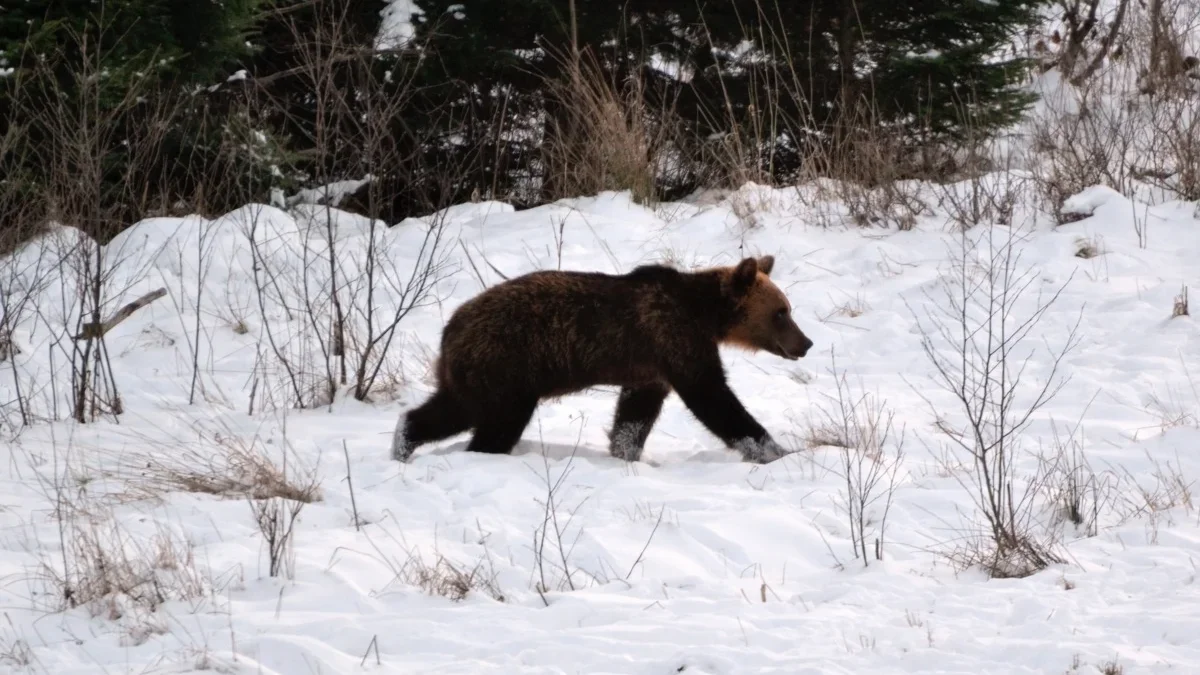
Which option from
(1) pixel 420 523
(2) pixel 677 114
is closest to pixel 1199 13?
(2) pixel 677 114

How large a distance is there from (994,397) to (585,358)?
9.68 ft

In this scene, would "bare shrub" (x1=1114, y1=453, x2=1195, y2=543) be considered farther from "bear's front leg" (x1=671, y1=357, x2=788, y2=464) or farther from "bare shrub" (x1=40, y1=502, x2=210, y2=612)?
"bare shrub" (x1=40, y1=502, x2=210, y2=612)

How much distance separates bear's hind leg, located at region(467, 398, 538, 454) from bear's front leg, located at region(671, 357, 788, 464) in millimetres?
930

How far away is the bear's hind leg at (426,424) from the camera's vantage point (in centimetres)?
746

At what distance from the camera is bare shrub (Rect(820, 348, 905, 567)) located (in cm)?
561

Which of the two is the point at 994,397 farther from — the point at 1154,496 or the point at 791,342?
the point at 1154,496

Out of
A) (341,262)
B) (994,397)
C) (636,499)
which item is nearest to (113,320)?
(341,262)

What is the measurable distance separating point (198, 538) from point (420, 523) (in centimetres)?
100

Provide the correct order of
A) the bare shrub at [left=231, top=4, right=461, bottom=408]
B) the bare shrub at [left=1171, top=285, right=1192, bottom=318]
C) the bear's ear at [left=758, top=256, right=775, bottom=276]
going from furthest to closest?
the bare shrub at [left=1171, top=285, right=1192, bottom=318], the bare shrub at [left=231, top=4, right=461, bottom=408], the bear's ear at [left=758, top=256, right=775, bottom=276]

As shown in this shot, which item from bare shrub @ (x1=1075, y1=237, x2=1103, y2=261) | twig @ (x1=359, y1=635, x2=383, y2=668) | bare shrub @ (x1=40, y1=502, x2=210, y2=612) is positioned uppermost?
A: bare shrub @ (x1=1075, y1=237, x2=1103, y2=261)

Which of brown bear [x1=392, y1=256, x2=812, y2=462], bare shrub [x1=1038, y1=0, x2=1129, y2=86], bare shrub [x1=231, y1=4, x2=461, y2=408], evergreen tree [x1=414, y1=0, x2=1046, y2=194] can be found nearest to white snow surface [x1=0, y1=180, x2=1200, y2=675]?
bare shrub [x1=231, y1=4, x2=461, y2=408]

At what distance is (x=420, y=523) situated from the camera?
6059 mm

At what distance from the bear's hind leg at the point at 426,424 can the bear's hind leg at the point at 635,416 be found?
0.89m

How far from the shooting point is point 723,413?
751 cm
